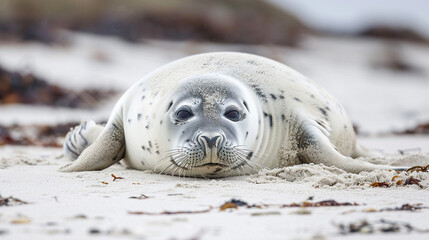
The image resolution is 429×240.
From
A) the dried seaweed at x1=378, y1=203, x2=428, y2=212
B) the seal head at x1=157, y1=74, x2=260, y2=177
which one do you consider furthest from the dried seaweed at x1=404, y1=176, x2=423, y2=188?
the seal head at x1=157, y1=74, x2=260, y2=177

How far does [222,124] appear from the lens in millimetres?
3816

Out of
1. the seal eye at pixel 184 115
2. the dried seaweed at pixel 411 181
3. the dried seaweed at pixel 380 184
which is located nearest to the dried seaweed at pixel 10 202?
the seal eye at pixel 184 115

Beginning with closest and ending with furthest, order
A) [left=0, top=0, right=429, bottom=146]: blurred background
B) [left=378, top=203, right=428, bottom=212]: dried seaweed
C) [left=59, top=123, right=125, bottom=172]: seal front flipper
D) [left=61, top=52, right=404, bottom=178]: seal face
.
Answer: [left=378, top=203, right=428, bottom=212]: dried seaweed < [left=61, top=52, right=404, bottom=178]: seal face < [left=59, top=123, right=125, bottom=172]: seal front flipper < [left=0, top=0, right=429, bottom=146]: blurred background

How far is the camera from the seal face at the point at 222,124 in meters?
3.82

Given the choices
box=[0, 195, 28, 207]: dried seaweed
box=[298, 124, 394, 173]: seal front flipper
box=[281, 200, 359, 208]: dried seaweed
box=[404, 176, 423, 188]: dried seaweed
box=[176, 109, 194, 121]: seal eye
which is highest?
box=[176, 109, 194, 121]: seal eye

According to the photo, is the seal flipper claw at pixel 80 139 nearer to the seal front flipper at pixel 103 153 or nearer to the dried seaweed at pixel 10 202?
the seal front flipper at pixel 103 153

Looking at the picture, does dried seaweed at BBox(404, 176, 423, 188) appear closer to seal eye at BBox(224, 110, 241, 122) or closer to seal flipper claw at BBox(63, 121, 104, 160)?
seal eye at BBox(224, 110, 241, 122)

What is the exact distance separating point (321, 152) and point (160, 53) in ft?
39.6

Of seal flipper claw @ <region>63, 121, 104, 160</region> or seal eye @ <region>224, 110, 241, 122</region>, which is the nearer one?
seal eye @ <region>224, 110, 241, 122</region>

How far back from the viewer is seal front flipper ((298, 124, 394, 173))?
4.01 metres

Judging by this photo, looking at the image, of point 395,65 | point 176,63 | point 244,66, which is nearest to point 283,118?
point 244,66

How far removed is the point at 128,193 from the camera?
325 centimetres

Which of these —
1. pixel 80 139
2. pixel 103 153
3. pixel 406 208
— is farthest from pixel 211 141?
pixel 80 139

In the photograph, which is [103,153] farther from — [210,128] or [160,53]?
[160,53]
